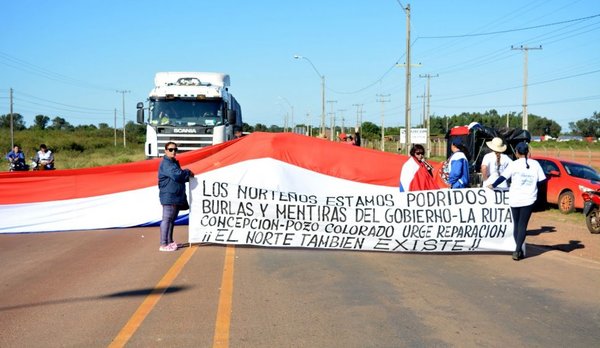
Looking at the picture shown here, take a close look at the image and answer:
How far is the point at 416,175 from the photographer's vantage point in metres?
10.9

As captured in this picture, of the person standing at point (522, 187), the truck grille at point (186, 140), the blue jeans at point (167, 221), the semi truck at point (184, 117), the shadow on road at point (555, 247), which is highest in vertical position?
the semi truck at point (184, 117)

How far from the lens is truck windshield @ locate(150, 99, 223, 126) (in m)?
21.9

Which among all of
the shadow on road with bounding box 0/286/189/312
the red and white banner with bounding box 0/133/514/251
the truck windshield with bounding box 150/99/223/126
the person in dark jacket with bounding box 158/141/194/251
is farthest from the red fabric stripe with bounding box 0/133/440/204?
the truck windshield with bounding box 150/99/223/126

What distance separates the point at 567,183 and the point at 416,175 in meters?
8.22

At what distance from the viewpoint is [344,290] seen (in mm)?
7590

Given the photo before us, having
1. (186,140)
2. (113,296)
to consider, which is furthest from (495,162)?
(186,140)

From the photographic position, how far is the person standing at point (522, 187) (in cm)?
965

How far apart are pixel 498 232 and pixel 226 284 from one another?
4793 millimetres

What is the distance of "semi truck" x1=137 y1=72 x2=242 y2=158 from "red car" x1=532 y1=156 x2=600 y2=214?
10844mm

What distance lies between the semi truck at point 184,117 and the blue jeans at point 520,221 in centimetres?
1356

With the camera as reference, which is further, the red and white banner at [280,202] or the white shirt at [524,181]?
the red and white banner at [280,202]

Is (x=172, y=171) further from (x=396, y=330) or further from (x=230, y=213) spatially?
(x=396, y=330)

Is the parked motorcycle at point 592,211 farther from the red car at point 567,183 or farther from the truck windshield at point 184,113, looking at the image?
the truck windshield at point 184,113

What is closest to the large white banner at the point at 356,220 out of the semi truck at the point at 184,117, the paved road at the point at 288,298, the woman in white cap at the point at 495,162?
the paved road at the point at 288,298
